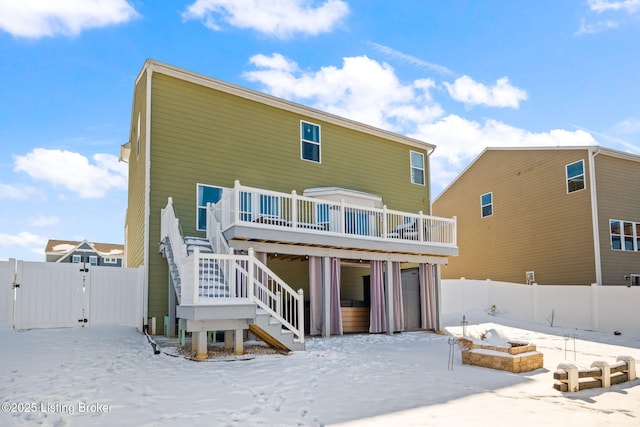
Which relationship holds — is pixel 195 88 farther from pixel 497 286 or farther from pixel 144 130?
pixel 497 286

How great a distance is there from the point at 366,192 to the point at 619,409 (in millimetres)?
12294

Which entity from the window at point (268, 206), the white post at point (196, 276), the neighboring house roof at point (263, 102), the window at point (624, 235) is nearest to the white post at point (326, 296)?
the window at point (268, 206)

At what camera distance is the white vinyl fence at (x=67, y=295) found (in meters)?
12.0

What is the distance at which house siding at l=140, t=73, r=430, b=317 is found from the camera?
43.9ft

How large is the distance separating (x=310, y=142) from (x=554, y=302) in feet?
36.8

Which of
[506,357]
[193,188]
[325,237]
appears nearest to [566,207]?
[325,237]

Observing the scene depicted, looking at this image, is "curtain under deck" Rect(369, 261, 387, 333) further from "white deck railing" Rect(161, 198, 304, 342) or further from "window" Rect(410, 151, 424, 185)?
"window" Rect(410, 151, 424, 185)

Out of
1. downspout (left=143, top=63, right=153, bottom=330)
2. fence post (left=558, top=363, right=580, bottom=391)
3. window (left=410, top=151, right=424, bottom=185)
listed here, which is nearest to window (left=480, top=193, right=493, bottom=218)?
window (left=410, top=151, right=424, bottom=185)

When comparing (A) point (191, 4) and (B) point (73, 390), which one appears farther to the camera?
(A) point (191, 4)

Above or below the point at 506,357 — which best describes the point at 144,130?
above

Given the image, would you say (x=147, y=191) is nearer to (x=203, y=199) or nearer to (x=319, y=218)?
(x=203, y=199)

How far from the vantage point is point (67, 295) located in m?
12.9

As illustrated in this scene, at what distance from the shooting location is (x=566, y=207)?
20.8 m

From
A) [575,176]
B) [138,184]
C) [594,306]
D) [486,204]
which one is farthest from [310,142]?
[486,204]
